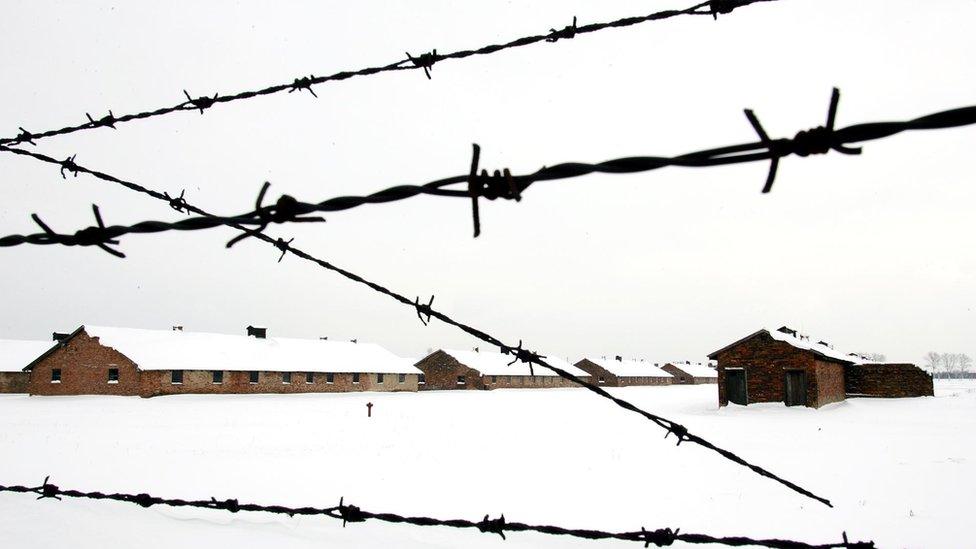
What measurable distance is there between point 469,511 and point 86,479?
6710mm

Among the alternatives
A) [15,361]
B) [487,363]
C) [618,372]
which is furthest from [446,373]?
[15,361]

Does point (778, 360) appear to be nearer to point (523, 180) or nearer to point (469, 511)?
point (469, 511)

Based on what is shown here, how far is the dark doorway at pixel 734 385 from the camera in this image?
3033 cm

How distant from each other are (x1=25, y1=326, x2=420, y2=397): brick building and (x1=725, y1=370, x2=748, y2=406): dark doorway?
35601mm

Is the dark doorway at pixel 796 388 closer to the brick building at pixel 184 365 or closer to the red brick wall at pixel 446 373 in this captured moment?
the brick building at pixel 184 365

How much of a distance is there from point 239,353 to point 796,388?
41.1 metres

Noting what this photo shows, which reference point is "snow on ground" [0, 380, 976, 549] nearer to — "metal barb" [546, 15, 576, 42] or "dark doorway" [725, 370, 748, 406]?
"metal barb" [546, 15, 576, 42]

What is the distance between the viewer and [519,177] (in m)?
1.90

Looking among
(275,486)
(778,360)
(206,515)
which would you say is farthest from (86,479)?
(778,360)

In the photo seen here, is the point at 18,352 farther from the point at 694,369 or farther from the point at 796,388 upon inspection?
the point at 694,369

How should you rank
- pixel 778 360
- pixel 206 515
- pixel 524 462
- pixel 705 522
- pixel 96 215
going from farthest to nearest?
1. pixel 778 360
2. pixel 524 462
3. pixel 705 522
4. pixel 206 515
5. pixel 96 215

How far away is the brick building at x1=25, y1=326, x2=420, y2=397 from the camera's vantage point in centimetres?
4309

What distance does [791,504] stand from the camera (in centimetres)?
823

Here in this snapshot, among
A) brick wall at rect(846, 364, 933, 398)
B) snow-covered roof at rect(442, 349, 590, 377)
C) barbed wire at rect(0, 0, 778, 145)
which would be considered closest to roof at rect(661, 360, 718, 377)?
snow-covered roof at rect(442, 349, 590, 377)
